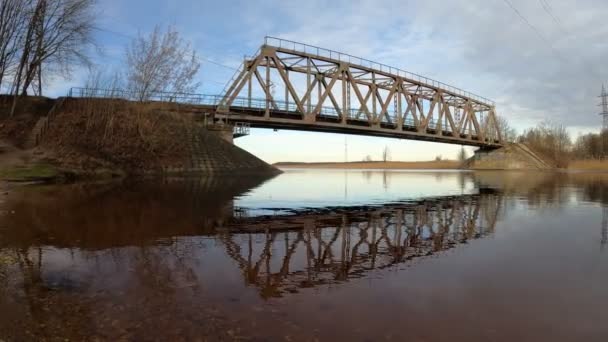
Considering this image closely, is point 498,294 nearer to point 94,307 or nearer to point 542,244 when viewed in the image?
point 542,244

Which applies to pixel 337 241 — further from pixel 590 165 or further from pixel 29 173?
pixel 590 165

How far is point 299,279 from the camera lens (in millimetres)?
6117

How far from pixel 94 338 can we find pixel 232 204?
41.9ft

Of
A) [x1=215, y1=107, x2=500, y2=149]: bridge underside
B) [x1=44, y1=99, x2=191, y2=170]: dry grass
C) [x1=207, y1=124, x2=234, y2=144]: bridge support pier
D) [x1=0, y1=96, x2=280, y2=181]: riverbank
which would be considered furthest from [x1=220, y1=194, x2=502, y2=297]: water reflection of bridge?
[x1=215, y1=107, x2=500, y2=149]: bridge underside

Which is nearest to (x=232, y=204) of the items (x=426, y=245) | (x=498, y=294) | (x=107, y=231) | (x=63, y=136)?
(x=107, y=231)

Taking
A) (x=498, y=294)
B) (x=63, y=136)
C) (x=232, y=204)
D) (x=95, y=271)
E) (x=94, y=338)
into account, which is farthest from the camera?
(x=63, y=136)

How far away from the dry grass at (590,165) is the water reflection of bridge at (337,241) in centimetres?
9074

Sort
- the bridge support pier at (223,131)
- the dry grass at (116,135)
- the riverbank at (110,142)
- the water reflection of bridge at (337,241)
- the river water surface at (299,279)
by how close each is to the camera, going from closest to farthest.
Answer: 1. the river water surface at (299,279)
2. the water reflection of bridge at (337,241)
3. the riverbank at (110,142)
4. the dry grass at (116,135)
5. the bridge support pier at (223,131)

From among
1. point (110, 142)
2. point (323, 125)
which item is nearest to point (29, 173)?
point (110, 142)

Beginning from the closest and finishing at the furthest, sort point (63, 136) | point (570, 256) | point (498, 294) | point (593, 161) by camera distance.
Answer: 1. point (498, 294)
2. point (570, 256)
3. point (63, 136)
4. point (593, 161)

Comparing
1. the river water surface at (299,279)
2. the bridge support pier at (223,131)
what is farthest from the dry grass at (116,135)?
the river water surface at (299,279)

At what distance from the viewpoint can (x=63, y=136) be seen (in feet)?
110

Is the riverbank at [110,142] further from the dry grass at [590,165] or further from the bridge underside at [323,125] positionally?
the dry grass at [590,165]

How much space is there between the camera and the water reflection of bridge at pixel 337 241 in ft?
21.1
